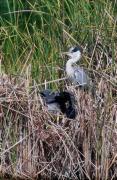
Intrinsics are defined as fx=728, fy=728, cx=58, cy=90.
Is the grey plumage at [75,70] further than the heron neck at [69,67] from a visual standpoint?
No

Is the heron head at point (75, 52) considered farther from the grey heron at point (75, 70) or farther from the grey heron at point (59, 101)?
the grey heron at point (59, 101)

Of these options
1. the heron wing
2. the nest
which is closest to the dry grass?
the nest

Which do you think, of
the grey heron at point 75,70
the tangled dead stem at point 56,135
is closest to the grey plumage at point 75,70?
the grey heron at point 75,70

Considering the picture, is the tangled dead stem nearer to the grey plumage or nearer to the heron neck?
the grey plumage

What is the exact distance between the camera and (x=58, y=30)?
768cm

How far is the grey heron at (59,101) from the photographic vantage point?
262 inches

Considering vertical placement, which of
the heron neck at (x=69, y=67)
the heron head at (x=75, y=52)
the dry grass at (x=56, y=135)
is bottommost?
the dry grass at (x=56, y=135)

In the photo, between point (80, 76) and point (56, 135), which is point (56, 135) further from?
point (80, 76)

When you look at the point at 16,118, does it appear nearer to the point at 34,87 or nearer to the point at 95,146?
the point at 34,87

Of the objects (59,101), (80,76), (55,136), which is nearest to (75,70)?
(80,76)

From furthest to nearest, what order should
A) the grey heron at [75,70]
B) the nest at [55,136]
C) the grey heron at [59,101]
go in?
1. the grey heron at [75,70]
2. the grey heron at [59,101]
3. the nest at [55,136]

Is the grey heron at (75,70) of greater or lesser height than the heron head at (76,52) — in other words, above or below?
below

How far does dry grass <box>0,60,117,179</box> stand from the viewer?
6.39 meters

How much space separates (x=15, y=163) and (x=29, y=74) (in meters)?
0.85
